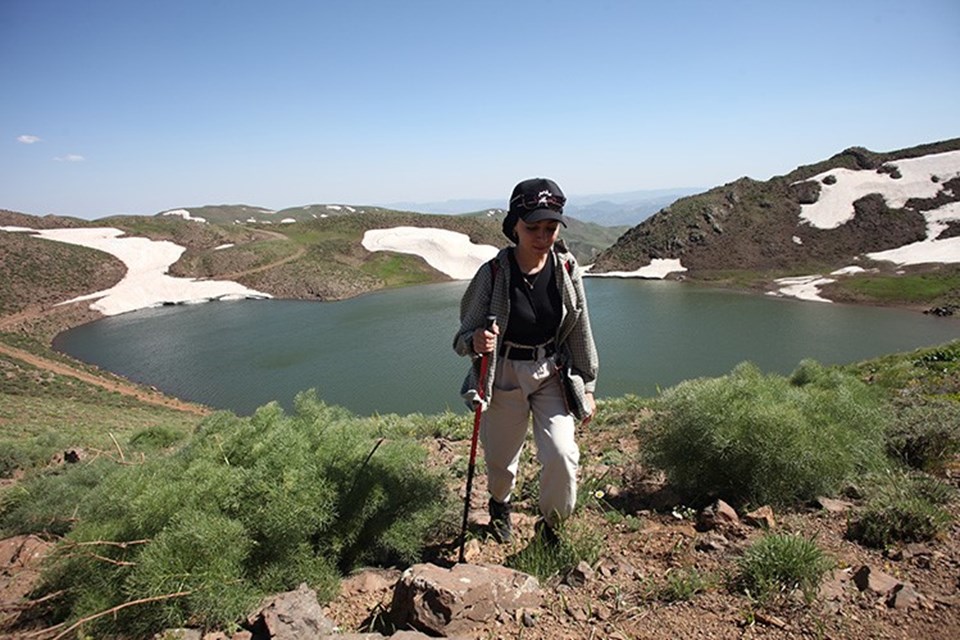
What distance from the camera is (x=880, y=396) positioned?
21.4ft

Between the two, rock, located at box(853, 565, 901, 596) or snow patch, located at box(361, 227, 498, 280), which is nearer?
rock, located at box(853, 565, 901, 596)

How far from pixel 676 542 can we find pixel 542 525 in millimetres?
861

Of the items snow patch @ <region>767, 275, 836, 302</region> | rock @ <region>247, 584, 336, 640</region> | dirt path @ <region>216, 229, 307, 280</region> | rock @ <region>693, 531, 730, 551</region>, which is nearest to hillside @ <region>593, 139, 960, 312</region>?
snow patch @ <region>767, 275, 836, 302</region>

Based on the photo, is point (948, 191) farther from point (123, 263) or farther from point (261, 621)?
point (123, 263)

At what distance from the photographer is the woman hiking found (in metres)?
3.15

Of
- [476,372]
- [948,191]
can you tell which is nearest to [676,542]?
[476,372]

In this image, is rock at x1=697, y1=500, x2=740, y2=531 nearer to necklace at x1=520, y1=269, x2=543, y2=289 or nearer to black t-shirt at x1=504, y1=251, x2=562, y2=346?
black t-shirt at x1=504, y1=251, x2=562, y2=346

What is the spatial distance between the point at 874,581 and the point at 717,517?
0.92 m

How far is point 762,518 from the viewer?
3.31m

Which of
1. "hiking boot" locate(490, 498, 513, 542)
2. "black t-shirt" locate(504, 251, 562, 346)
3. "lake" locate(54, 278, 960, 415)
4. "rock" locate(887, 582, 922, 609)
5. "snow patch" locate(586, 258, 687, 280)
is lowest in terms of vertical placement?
"lake" locate(54, 278, 960, 415)

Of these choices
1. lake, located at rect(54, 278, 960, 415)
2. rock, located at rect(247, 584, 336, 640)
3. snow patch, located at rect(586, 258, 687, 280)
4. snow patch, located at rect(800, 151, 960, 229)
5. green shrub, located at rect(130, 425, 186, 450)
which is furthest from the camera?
snow patch, located at rect(586, 258, 687, 280)

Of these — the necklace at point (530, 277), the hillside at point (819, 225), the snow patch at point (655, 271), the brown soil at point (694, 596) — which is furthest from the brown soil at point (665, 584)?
the snow patch at point (655, 271)

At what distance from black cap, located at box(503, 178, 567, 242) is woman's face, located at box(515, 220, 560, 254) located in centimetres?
4

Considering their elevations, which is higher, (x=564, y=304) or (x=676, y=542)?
(x=564, y=304)
